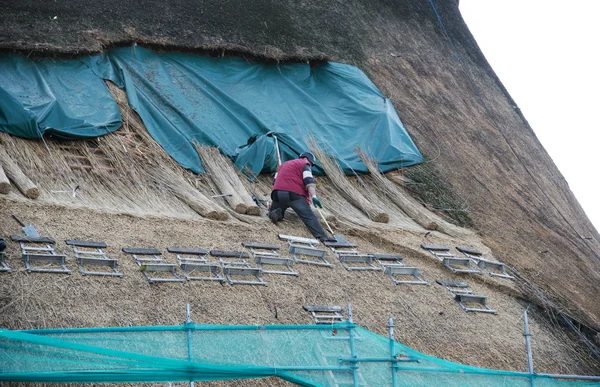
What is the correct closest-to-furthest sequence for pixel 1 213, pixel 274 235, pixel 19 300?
pixel 19 300 → pixel 1 213 → pixel 274 235

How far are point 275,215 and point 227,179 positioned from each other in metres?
0.84

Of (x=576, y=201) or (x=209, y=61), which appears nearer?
(x=209, y=61)

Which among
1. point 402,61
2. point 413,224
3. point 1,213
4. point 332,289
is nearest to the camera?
point 1,213

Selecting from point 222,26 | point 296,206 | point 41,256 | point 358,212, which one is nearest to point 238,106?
point 222,26

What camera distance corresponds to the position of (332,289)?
7.18 metres

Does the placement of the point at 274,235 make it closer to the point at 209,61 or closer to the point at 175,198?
the point at 175,198

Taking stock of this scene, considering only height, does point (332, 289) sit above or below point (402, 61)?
below

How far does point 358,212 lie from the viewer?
9320 millimetres

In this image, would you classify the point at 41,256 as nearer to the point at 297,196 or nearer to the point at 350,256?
the point at 350,256

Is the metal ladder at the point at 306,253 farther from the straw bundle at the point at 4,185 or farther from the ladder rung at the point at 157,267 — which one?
the straw bundle at the point at 4,185

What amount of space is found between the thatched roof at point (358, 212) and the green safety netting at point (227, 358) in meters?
0.70

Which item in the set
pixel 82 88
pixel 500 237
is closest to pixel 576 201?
pixel 500 237

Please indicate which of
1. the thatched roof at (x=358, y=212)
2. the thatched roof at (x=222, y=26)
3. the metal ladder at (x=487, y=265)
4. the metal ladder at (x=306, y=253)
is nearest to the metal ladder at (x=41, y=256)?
the thatched roof at (x=358, y=212)

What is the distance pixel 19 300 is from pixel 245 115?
18.0 ft
